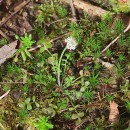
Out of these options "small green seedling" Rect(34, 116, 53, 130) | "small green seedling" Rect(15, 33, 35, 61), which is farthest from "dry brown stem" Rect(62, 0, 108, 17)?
"small green seedling" Rect(34, 116, 53, 130)

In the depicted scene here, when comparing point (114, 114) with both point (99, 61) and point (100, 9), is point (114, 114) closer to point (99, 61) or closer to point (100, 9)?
point (99, 61)

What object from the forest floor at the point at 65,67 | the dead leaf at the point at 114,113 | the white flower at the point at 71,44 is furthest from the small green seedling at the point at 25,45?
the dead leaf at the point at 114,113

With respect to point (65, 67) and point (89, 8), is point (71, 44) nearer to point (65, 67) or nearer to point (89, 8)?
point (65, 67)

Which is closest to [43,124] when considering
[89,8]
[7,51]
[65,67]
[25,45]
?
[65,67]

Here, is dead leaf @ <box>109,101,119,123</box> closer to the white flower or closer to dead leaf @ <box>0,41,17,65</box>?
A: the white flower

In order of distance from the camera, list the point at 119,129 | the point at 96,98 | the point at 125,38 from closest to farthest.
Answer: the point at 119,129, the point at 96,98, the point at 125,38

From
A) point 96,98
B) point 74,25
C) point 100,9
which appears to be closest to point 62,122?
point 96,98

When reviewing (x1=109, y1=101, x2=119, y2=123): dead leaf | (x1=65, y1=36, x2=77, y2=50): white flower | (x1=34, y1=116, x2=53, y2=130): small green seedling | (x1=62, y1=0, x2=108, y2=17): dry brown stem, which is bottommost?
(x1=109, y1=101, x2=119, y2=123): dead leaf
